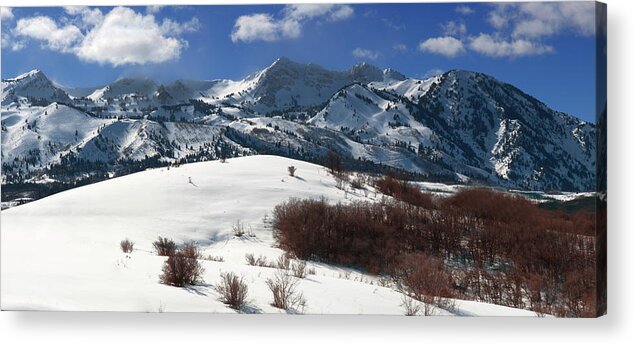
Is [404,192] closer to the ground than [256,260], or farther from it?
farther from it

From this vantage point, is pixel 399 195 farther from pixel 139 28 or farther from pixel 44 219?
pixel 44 219

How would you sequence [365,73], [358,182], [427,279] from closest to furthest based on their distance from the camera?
[427,279] < [365,73] < [358,182]

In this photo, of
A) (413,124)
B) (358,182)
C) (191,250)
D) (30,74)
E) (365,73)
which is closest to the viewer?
(191,250)

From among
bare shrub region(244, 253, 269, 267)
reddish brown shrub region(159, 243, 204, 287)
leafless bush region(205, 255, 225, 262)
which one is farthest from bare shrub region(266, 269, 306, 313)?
leafless bush region(205, 255, 225, 262)

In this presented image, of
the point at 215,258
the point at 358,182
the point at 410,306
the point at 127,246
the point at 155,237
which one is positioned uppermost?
the point at 358,182

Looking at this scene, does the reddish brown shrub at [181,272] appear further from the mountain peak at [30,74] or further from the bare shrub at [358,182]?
the mountain peak at [30,74]

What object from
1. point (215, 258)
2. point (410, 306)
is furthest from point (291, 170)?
point (410, 306)

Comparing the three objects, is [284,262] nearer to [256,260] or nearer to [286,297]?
[256,260]
